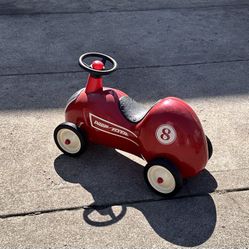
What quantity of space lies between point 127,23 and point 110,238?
3.93 metres

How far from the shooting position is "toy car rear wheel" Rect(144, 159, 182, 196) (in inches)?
137

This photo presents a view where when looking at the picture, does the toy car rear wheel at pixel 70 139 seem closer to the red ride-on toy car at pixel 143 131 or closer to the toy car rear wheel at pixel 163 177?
the red ride-on toy car at pixel 143 131

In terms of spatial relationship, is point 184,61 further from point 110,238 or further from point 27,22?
point 110,238

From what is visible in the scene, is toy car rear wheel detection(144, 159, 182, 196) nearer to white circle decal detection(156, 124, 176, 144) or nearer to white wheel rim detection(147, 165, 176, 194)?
white wheel rim detection(147, 165, 176, 194)

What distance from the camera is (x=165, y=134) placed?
349 centimetres

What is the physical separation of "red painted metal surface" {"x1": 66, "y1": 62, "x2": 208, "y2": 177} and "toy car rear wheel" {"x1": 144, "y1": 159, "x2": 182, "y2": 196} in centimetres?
7

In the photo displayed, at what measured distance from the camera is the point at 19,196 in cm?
358

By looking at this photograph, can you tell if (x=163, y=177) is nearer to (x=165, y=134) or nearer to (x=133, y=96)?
(x=165, y=134)

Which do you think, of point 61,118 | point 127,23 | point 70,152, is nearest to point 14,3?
point 127,23

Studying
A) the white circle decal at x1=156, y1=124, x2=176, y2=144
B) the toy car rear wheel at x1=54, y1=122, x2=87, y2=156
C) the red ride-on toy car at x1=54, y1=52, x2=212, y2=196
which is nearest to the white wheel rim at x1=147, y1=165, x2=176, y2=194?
the red ride-on toy car at x1=54, y1=52, x2=212, y2=196

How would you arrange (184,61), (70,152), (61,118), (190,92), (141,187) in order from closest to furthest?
(141,187) < (70,152) < (61,118) < (190,92) < (184,61)

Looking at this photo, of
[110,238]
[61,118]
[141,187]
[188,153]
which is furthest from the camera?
[61,118]

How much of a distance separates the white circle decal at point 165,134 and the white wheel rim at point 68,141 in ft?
2.39

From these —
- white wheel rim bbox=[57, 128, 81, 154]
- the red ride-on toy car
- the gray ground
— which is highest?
the red ride-on toy car
